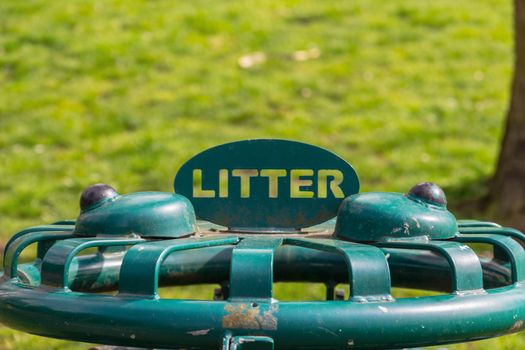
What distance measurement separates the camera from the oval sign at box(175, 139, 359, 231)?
7.78 ft

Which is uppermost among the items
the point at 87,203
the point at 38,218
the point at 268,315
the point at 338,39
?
the point at 338,39

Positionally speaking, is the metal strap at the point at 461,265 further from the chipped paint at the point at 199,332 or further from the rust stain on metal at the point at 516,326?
the chipped paint at the point at 199,332

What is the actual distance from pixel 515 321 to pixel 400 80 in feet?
19.6

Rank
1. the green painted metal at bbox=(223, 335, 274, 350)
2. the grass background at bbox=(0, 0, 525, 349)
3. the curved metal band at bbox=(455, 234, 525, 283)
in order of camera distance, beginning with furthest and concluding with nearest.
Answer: the grass background at bbox=(0, 0, 525, 349)
the curved metal band at bbox=(455, 234, 525, 283)
the green painted metal at bbox=(223, 335, 274, 350)

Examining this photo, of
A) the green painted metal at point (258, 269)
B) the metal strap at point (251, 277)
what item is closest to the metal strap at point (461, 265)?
the green painted metal at point (258, 269)

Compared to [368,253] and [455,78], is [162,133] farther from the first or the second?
[368,253]

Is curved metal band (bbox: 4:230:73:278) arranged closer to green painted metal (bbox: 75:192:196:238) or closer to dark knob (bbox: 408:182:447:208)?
green painted metal (bbox: 75:192:196:238)

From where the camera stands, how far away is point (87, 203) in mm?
2125

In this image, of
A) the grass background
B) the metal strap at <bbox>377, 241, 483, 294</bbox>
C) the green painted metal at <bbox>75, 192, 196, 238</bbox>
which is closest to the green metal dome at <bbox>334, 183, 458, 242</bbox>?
the metal strap at <bbox>377, 241, 483, 294</bbox>

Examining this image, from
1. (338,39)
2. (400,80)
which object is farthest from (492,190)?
(338,39)

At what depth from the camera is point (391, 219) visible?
201 cm

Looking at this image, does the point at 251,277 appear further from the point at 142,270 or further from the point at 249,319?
the point at 142,270

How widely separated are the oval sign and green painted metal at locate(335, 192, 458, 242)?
271mm

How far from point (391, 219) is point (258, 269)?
0.40m
